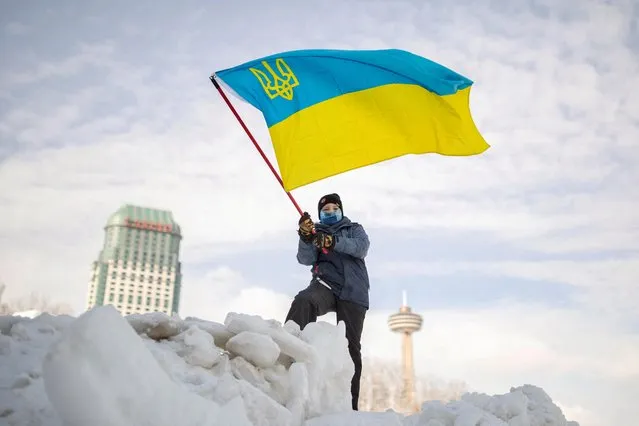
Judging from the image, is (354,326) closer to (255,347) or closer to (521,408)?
(521,408)

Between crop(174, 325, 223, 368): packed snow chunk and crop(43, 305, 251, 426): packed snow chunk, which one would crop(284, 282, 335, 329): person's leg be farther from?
crop(43, 305, 251, 426): packed snow chunk

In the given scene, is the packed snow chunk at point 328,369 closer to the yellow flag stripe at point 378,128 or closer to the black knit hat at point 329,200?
the black knit hat at point 329,200

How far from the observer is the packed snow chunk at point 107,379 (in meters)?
1.94

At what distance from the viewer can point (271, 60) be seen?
611 centimetres

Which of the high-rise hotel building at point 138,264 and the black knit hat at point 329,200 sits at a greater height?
the high-rise hotel building at point 138,264

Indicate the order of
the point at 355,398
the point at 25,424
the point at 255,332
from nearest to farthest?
the point at 25,424
the point at 255,332
the point at 355,398

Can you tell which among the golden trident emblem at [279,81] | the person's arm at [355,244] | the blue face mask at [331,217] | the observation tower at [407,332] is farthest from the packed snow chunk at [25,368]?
the observation tower at [407,332]

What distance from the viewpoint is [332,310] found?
548cm

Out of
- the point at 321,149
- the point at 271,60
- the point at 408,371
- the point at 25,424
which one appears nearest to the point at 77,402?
the point at 25,424

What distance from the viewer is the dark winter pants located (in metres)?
5.16

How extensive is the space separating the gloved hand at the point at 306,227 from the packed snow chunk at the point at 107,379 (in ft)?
10.0

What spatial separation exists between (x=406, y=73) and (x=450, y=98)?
0.50m

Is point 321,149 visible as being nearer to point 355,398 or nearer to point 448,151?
point 448,151

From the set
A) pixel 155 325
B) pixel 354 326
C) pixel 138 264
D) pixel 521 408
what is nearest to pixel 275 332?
pixel 155 325
